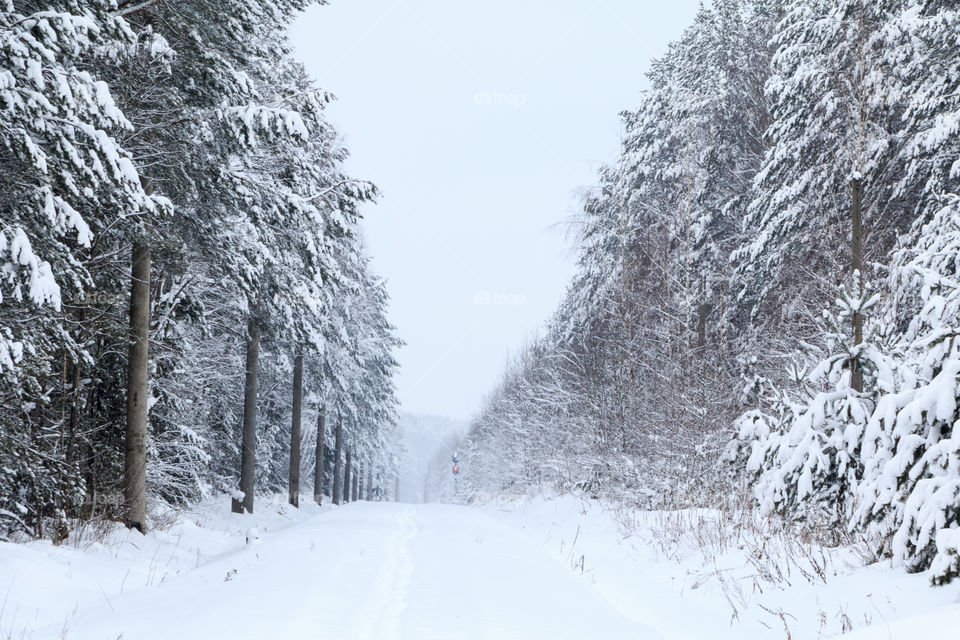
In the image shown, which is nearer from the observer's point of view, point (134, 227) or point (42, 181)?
point (42, 181)

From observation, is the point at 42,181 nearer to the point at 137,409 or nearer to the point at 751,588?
the point at 137,409

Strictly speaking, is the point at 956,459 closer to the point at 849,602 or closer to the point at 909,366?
the point at 849,602

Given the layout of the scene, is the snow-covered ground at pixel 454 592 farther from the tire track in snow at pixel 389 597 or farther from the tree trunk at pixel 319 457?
the tree trunk at pixel 319 457

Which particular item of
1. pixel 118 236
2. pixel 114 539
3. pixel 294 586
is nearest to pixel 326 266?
pixel 118 236

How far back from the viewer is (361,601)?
20.8ft

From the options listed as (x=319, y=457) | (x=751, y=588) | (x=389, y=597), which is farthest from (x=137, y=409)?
(x=319, y=457)

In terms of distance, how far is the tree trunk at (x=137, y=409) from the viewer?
34.7 feet

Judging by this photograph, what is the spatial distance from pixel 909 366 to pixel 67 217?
8.13 meters

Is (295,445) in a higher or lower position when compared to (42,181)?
lower

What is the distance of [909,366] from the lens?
647 centimetres

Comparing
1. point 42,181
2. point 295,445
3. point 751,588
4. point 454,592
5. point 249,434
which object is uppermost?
point 42,181

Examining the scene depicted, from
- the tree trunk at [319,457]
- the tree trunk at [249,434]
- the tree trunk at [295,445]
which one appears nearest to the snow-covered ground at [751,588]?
the tree trunk at [249,434]

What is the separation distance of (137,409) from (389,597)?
617 centimetres

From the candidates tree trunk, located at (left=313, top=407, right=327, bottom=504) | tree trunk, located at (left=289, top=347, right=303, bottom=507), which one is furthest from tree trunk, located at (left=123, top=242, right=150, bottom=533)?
tree trunk, located at (left=313, top=407, right=327, bottom=504)
